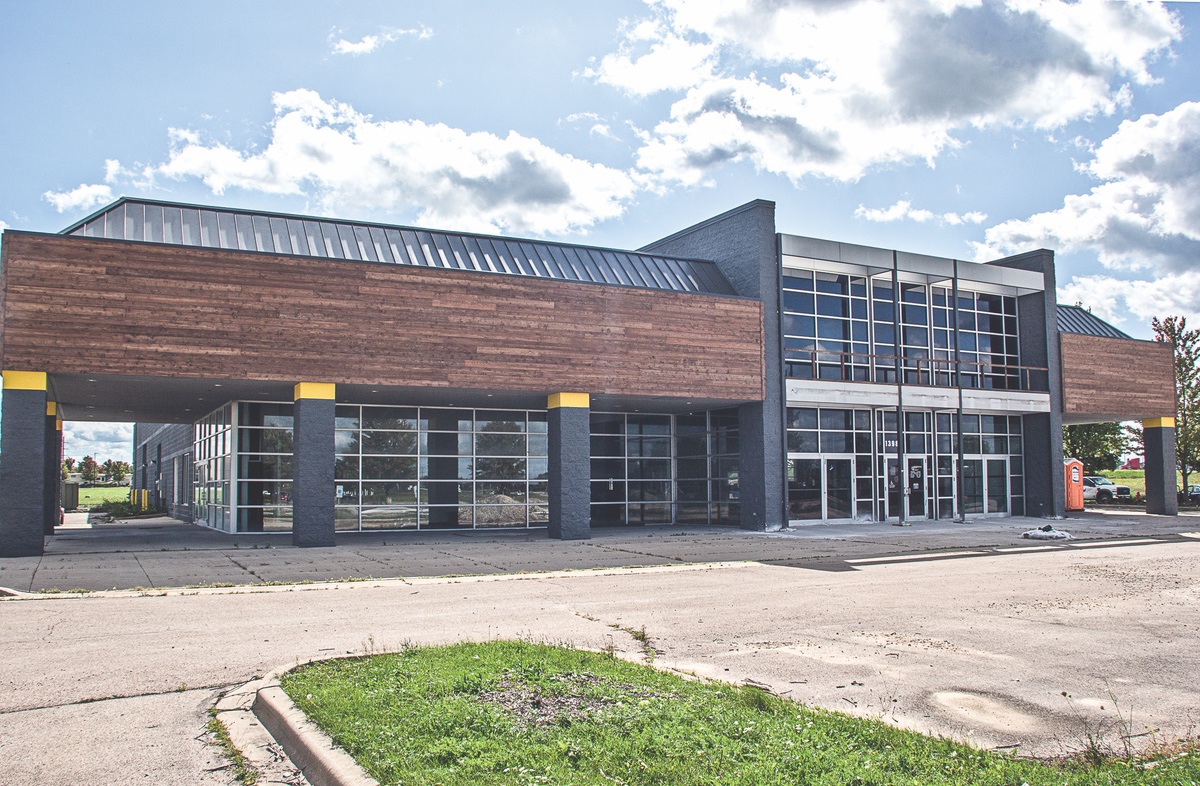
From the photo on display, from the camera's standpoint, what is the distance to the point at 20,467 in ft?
58.0

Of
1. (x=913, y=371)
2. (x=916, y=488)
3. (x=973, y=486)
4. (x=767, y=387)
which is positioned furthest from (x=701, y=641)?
(x=973, y=486)

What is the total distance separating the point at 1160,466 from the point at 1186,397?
10807mm

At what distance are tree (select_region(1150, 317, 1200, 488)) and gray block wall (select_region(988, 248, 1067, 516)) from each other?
1463cm

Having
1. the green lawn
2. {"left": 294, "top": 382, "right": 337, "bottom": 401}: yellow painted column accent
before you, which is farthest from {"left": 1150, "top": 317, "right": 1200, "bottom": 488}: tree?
the green lawn

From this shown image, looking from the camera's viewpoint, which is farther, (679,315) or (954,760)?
(679,315)

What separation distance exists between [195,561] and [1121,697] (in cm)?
1609

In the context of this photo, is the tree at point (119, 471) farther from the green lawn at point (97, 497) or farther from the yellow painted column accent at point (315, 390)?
the yellow painted column accent at point (315, 390)

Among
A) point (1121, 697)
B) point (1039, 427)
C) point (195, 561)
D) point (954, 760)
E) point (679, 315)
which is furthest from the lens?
point (1039, 427)

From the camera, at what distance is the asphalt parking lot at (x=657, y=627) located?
6621mm

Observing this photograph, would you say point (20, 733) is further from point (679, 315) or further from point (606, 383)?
point (679, 315)

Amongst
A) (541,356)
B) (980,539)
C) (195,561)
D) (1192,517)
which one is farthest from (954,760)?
(1192,517)

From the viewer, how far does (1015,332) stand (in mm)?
33844

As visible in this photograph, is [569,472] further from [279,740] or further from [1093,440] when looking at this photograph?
[1093,440]

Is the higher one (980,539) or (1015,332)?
(1015,332)
